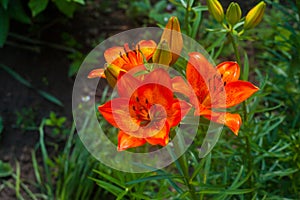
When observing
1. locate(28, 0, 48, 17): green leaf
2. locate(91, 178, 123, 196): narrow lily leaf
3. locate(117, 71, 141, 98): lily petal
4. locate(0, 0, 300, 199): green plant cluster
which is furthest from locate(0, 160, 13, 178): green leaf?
locate(117, 71, 141, 98): lily petal

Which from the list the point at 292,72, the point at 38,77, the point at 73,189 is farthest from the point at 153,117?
the point at 38,77

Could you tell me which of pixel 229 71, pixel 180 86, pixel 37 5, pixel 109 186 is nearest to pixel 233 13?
pixel 229 71

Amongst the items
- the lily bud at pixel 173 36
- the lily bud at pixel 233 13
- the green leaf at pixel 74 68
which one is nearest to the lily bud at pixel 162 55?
the lily bud at pixel 173 36

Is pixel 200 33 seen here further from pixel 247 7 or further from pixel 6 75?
pixel 6 75

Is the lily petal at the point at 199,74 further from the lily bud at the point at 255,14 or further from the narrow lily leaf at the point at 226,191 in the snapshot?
the narrow lily leaf at the point at 226,191

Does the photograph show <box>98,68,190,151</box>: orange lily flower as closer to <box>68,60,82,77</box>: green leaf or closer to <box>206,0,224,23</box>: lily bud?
<box>206,0,224,23</box>: lily bud

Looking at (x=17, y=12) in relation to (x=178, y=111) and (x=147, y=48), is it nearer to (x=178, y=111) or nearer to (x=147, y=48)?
(x=147, y=48)
